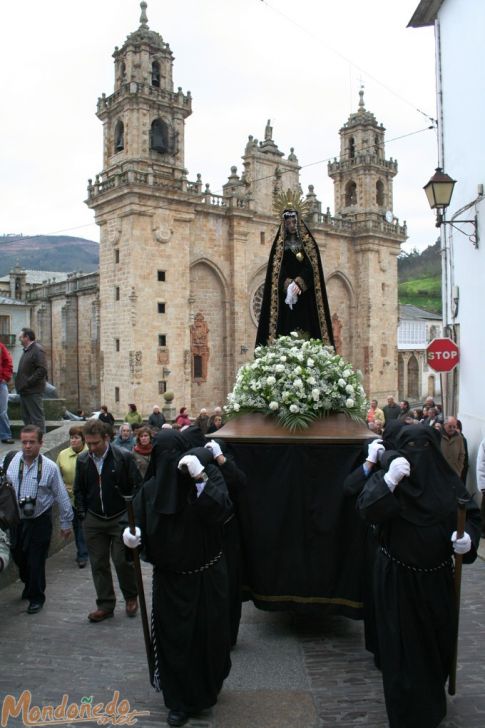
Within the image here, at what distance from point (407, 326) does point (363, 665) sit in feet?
165

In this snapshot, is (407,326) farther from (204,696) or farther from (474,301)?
(204,696)

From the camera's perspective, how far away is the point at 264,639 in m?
5.72

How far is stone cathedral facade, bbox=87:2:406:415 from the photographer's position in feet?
97.0

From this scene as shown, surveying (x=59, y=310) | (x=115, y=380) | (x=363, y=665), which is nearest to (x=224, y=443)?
(x=363, y=665)

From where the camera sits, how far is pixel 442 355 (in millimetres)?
10555

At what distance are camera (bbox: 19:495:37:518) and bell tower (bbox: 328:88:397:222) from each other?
37466 millimetres

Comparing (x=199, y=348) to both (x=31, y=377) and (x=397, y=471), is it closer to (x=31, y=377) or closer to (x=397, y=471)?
(x=31, y=377)

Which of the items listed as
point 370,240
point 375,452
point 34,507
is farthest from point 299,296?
point 370,240

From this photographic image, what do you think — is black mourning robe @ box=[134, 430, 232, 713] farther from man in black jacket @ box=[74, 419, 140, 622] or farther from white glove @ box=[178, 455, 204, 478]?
man in black jacket @ box=[74, 419, 140, 622]

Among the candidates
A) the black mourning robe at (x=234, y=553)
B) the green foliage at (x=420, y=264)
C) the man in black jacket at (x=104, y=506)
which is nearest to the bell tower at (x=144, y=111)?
the man in black jacket at (x=104, y=506)

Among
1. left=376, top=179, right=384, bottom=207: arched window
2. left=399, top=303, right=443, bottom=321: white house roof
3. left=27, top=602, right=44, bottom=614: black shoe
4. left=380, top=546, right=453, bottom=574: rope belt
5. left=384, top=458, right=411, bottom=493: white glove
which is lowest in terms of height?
left=27, top=602, right=44, bottom=614: black shoe

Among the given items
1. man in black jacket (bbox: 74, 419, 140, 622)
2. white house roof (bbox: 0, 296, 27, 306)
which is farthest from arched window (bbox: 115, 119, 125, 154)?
man in black jacket (bbox: 74, 419, 140, 622)

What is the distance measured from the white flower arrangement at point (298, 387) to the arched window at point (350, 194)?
124 feet

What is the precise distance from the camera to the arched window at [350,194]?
4235cm
